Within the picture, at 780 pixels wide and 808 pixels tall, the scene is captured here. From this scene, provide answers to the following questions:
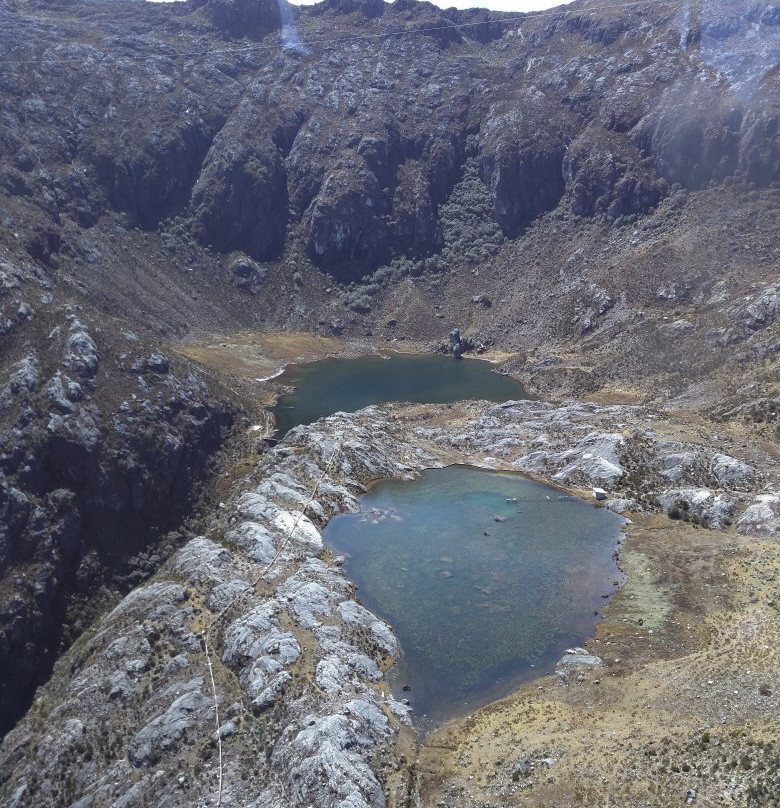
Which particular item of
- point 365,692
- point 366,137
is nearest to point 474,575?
point 365,692

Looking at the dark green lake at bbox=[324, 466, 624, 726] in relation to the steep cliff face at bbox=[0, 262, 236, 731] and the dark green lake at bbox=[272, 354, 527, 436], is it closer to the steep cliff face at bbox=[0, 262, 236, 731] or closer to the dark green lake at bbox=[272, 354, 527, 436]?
the steep cliff face at bbox=[0, 262, 236, 731]

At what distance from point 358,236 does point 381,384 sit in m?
Result: 66.8

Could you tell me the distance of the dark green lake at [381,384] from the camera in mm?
116500

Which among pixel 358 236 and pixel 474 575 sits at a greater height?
pixel 358 236

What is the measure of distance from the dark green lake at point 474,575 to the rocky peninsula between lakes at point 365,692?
1.80 m

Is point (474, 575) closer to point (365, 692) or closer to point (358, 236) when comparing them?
point (365, 692)

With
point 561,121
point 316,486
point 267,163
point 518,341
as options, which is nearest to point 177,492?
point 316,486

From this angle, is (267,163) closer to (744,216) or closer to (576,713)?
(744,216)

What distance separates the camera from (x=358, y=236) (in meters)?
183

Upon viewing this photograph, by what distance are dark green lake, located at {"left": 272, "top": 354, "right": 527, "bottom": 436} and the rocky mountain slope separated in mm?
7328

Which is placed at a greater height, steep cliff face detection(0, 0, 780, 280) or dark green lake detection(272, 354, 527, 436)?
steep cliff face detection(0, 0, 780, 280)

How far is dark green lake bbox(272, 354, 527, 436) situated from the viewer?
116500mm

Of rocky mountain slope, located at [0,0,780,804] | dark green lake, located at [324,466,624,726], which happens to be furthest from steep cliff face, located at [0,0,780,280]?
dark green lake, located at [324,466,624,726]

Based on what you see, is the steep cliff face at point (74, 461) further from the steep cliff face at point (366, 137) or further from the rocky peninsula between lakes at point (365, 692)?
the steep cliff face at point (366, 137)
